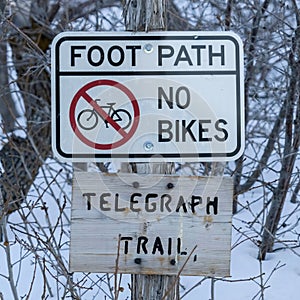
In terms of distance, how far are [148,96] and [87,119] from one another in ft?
0.67

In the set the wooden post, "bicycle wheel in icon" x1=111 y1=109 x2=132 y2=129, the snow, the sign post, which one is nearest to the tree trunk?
the snow

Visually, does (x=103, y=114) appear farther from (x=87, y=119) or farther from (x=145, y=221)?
(x=145, y=221)

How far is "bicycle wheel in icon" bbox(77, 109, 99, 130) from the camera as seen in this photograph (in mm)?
1892

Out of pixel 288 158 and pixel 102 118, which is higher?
pixel 102 118

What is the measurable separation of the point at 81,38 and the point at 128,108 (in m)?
0.26

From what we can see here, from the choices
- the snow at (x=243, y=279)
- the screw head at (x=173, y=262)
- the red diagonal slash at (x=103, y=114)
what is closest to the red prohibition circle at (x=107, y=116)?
the red diagonal slash at (x=103, y=114)

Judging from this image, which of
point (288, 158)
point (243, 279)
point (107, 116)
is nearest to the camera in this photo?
point (107, 116)

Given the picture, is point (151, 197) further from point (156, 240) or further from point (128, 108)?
point (128, 108)

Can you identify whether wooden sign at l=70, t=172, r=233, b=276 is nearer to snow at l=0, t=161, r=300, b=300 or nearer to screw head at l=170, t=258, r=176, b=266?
screw head at l=170, t=258, r=176, b=266

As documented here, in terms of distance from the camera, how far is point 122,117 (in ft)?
6.23

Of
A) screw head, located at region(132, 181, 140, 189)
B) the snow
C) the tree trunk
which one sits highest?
screw head, located at region(132, 181, 140, 189)

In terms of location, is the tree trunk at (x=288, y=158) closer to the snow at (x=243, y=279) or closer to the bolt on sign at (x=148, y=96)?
the snow at (x=243, y=279)

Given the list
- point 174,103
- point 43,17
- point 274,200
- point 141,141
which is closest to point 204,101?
point 174,103

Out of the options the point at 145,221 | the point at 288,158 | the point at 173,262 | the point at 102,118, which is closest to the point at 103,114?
the point at 102,118
